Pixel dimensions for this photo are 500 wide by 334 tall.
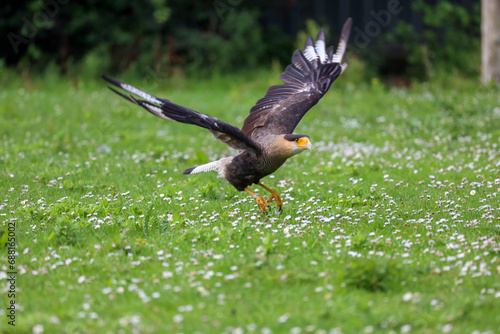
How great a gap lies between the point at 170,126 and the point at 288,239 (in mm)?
6202

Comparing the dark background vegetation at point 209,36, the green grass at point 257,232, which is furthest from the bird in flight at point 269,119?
the dark background vegetation at point 209,36

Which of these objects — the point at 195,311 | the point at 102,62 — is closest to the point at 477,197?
the point at 195,311

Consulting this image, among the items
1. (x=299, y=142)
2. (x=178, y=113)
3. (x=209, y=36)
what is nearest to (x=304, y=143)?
(x=299, y=142)

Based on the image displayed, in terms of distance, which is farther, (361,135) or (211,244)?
(361,135)

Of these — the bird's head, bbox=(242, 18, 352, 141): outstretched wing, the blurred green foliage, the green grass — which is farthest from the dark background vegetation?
the bird's head

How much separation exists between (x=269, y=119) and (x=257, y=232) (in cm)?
189

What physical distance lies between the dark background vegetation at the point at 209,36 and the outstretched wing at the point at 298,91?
319 inches

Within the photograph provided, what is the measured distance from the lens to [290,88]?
279 inches

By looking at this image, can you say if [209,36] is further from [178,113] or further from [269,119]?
[178,113]

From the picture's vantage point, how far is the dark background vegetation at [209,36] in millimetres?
15320

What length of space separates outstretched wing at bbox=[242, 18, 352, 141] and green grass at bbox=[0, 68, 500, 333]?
29.4 inches

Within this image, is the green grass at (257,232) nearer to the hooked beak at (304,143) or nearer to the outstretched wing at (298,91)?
the hooked beak at (304,143)

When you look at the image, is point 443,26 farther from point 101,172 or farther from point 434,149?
point 101,172

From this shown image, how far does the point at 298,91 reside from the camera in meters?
6.98
